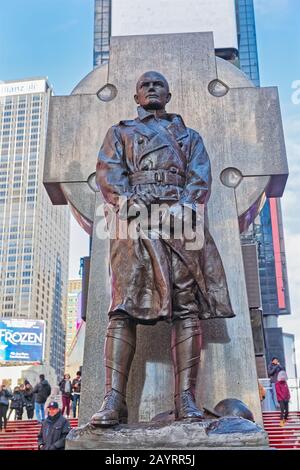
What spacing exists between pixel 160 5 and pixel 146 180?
7318 mm

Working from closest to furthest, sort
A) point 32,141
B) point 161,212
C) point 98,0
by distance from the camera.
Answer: point 161,212
point 98,0
point 32,141

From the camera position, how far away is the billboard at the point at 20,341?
5088 centimetres

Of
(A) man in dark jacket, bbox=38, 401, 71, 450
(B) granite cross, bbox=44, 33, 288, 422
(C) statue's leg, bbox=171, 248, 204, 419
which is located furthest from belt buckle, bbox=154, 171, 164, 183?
(A) man in dark jacket, bbox=38, 401, 71, 450

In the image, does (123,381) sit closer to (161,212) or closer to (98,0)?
(161,212)

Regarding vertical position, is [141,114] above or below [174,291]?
above

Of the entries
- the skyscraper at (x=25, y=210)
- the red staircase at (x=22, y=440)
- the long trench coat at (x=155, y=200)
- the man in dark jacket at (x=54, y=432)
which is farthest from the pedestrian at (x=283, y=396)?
the skyscraper at (x=25, y=210)

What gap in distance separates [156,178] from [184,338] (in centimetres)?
162

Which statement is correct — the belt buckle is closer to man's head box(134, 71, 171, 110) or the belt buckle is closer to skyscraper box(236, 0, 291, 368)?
man's head box(134, 71, 171, 110)

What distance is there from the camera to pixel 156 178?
5535mm

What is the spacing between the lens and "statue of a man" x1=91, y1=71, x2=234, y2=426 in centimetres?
493

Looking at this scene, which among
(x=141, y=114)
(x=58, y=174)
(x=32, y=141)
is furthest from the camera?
(x=32, y=141)

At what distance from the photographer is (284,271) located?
6162 cm
